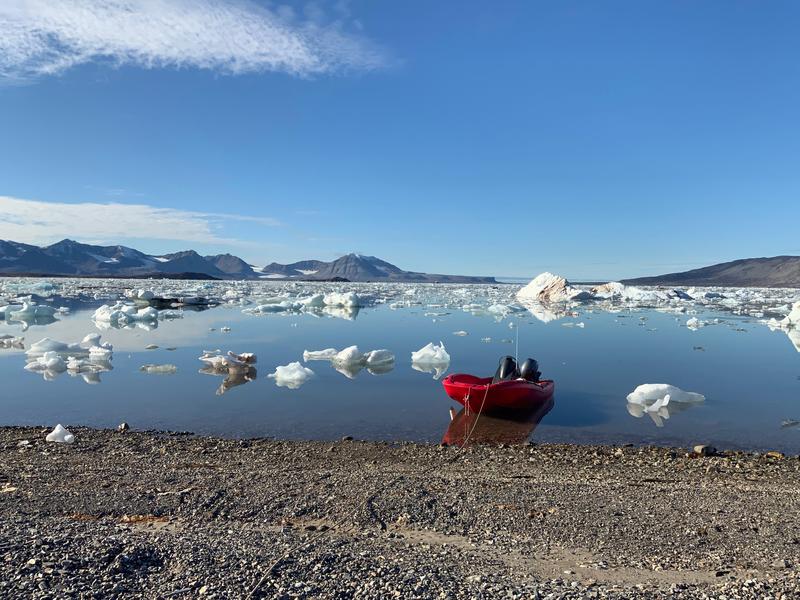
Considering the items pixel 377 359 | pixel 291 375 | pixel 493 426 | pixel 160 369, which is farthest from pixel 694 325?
pixel 160 369

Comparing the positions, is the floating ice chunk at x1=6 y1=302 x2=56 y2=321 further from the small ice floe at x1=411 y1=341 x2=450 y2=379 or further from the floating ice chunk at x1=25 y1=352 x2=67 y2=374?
the small ice floe at x1=411 y1=341 x2=450 y2=379

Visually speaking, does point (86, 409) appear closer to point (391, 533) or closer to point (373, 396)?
point (373, 396)

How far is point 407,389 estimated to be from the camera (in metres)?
10.4

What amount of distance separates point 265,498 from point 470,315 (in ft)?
83.7

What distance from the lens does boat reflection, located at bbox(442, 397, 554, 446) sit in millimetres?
7385

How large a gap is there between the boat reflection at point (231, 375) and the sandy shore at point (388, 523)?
3.98 metres

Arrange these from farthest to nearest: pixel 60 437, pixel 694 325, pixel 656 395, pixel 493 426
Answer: pixel 694 325, pixel 656 395, pixel 493 426, pixel 60 437

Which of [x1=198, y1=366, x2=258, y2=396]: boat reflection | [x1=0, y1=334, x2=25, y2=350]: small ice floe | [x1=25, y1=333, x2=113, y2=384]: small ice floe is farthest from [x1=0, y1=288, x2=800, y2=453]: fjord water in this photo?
[x1=0, y1=334, x2=25, y2=350]: small ice floe

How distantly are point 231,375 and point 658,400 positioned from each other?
25.4 ft

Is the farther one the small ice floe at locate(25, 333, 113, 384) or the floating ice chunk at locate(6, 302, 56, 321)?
the floating ice chunk at locate(6, 302, 56, 321)

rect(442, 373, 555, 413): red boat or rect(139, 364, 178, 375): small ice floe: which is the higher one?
rect(442, 373, 555, 413): red boat

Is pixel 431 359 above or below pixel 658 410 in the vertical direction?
above

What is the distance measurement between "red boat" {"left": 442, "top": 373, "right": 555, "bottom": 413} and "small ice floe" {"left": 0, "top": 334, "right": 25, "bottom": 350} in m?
12.1

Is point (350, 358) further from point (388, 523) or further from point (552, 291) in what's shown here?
point (552, 291)
